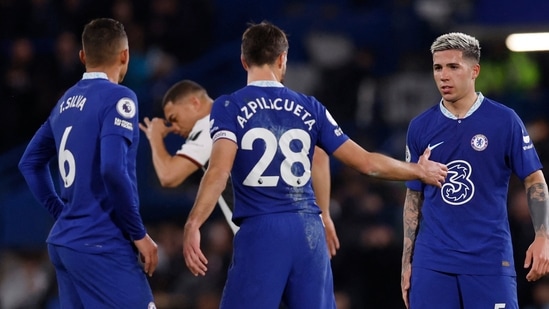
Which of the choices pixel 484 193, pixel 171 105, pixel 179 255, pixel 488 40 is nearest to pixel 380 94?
pixel 488 40

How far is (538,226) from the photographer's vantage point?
6.64m

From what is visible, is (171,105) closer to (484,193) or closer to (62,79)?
(484,193)

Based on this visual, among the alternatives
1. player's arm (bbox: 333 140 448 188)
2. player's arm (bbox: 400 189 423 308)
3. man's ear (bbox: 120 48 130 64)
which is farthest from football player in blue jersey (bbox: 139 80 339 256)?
man's ear (bbox: 120 48 130 64)

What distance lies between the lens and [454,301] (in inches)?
263

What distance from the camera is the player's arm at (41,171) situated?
22.2 feet

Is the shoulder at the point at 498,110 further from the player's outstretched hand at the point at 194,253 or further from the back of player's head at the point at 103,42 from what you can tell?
the back of player's head at the point at 103,42

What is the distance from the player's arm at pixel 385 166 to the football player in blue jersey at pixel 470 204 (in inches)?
4.7

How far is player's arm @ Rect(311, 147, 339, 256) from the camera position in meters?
7.48

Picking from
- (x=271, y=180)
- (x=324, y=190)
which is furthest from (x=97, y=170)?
(x=324, y=190)

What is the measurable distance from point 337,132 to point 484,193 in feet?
3.11

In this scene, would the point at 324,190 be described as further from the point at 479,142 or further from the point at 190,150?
the point at 479,142

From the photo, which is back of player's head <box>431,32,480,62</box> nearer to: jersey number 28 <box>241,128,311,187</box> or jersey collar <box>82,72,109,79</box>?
jersey number 28 <box>241,128,311,187</box>

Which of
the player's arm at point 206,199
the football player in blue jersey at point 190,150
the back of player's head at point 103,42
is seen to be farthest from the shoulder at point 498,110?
the back of player's head at point 103,42

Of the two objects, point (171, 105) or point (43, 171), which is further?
point (171, 105)
